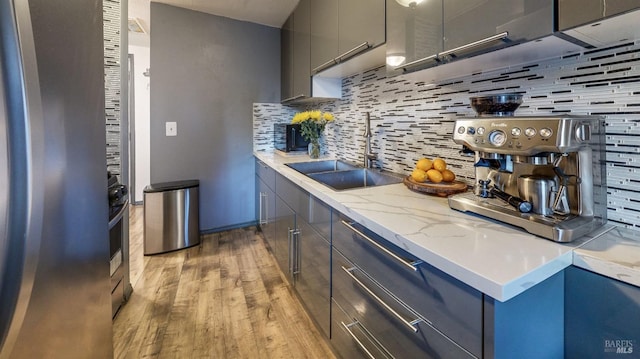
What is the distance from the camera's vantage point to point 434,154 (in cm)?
A: 154

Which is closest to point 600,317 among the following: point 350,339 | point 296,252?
point 350,339

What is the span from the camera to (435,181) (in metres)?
1.28

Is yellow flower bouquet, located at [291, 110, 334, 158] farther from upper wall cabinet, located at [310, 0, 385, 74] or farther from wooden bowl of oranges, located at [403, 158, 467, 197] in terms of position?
wooden bowl of oranges, located at [403, 158, 467, 197]

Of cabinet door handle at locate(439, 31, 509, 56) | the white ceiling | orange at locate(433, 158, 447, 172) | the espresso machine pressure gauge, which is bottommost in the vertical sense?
orange at locate(433, 158, 447, 172)

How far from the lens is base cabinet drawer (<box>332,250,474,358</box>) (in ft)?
2.51

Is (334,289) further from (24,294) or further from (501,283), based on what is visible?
(24,294)

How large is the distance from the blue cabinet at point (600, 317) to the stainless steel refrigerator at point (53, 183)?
111 centimetres

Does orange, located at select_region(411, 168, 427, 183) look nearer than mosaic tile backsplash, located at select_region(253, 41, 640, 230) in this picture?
No

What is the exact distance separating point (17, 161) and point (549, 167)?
1237 mm

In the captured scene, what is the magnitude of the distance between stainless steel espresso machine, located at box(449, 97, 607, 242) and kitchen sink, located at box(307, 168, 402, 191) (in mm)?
821

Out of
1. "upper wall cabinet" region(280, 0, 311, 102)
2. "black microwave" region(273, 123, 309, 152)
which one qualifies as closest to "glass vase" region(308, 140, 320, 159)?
"black microwave" region(273, 123, 309, 152)

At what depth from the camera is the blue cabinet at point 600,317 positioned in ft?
2.06

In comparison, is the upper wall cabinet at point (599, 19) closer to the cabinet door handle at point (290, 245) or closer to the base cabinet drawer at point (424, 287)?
the base cabinet drawer at point (424, 287)

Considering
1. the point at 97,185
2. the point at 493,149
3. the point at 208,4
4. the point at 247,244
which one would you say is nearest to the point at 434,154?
the point at 493,149
